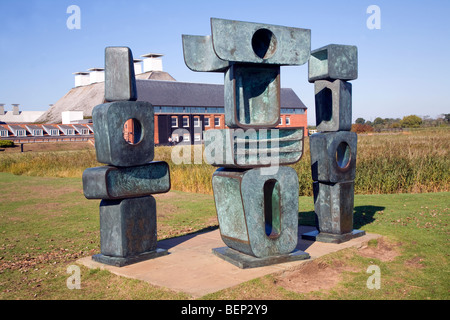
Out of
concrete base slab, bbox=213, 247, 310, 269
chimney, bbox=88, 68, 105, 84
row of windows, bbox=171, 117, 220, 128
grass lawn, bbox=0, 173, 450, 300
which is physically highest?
chimney, bbox=88, 68, 105, 84

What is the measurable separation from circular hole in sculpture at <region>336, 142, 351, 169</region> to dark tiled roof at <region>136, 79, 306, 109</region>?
34.3 m

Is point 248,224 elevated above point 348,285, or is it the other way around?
point 248,224

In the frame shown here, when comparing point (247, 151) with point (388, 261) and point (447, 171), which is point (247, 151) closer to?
point (388, 261)

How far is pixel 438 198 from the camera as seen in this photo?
8836 millimetres

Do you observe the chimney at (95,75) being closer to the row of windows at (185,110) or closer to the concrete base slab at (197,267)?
the row of windows at (185,110)

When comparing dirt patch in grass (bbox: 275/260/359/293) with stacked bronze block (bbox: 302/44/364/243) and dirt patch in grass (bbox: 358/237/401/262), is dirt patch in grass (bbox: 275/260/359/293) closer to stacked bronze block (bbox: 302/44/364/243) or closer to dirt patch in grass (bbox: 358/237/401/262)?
dirt patch in grass (bbox: 358/237/401/262)

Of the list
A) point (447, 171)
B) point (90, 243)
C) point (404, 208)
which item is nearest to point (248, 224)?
point (90, 243)

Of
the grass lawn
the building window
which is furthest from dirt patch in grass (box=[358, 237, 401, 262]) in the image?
the building window

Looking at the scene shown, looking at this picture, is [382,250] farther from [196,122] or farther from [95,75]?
[95,75]

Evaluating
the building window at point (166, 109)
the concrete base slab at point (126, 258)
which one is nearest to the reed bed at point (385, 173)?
the concrete base slab at point (126, 258)

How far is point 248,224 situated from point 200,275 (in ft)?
2.41

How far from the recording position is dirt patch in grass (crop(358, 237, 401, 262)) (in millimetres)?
5548

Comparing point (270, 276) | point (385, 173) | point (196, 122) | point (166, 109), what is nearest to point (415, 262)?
point (270, 276)
